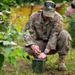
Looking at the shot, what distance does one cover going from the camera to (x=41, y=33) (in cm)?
579

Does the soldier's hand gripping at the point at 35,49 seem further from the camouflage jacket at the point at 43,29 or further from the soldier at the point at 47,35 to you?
the camouflage jacket at the point at 43,29

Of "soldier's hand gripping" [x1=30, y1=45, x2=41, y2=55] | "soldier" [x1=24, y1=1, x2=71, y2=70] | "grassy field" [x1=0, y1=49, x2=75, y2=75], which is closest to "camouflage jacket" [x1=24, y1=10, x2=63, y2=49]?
"soldier" [x1=24, y1=1, x2=71, y2=70]

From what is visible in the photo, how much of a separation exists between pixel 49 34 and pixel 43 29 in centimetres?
12

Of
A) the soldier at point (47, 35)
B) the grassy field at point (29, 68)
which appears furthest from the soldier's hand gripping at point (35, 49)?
the grassy field at point (29, 68)

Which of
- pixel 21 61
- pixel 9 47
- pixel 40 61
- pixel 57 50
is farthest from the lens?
pixel 21 61

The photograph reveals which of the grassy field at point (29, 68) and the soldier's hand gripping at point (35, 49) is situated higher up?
the soldier's hand gripping at point (35, 49)

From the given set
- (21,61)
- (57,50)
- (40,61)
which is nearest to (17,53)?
(40,61)

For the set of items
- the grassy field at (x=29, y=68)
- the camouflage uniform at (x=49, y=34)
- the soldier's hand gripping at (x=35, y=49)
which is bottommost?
the grassy field at (x=29, y=68)

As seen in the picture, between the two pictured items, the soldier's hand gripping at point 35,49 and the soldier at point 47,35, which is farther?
the soldier at point 47,35

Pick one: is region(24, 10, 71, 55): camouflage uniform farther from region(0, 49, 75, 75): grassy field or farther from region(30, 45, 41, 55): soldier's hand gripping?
region(0, 49, 75, 75): grassy field

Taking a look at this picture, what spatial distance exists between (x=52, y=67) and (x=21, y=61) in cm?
73

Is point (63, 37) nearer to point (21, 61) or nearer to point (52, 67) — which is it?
point (52, 67)

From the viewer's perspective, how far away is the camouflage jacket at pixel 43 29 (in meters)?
5.63

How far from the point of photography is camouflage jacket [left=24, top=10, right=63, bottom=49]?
563cm
